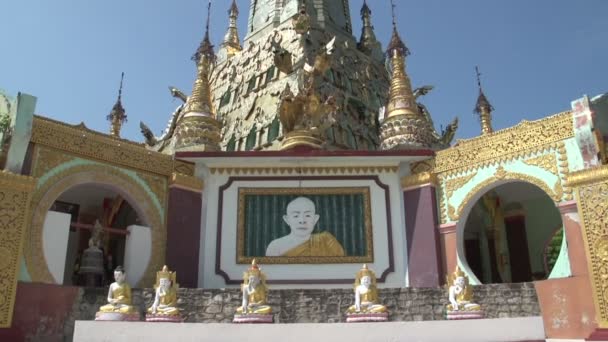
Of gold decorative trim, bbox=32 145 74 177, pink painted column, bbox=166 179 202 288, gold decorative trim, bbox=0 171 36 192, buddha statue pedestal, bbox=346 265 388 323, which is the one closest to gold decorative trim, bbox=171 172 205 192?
pink painted column, bbox=166 179 202 288

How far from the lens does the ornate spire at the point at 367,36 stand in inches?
1200

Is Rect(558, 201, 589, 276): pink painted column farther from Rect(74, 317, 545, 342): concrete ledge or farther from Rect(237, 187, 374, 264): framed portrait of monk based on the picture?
Rect(237, 187, 374, 264): framed portrait of monk

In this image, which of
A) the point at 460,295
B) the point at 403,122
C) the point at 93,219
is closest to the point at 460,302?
the point at 460,295

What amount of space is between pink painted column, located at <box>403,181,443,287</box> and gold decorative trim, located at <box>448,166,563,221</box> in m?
0.50

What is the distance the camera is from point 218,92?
1086 inches

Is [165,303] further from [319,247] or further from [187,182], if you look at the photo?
[319,247]

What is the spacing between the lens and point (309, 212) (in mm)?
12469

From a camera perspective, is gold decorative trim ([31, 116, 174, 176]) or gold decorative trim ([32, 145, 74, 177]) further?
gold decorative trim ([31, 116, 174, 176])

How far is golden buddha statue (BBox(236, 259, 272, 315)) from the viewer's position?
8.27m

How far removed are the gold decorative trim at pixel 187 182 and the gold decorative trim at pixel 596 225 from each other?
7848 millimetres

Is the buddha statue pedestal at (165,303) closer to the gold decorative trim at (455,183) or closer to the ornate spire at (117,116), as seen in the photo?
the gold decorative trim at (455,183)

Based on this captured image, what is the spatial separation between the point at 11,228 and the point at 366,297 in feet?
20.5

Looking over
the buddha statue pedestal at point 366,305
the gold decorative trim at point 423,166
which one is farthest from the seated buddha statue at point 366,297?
the gold decorative trim at point 423,166

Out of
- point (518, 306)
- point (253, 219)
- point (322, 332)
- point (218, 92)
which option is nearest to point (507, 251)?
point (518, 306)
